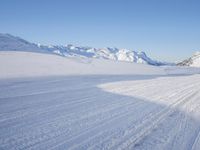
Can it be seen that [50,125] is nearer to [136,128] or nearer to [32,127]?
[32,127]

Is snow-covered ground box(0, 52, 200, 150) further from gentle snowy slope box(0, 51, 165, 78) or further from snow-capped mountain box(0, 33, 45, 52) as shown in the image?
snow-capped mountain box(0, 33, 45, 52)

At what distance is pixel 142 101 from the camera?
42.6 ft

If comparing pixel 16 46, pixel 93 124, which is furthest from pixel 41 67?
pixel 16 46

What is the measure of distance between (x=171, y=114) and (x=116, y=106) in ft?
6.89

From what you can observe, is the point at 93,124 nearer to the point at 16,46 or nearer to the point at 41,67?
the point at 41,67

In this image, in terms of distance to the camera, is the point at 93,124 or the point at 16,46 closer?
the point at 93,124

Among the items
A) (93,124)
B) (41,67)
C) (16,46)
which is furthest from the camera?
(16,46)

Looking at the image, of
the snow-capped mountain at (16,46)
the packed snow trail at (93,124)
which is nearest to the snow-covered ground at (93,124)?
the packed snow trail at (93,124)

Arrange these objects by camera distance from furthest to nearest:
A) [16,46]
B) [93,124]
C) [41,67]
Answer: [16,46] < [41,67] < [93,124]

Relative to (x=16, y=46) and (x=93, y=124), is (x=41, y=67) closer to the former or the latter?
(x=93, y=124)

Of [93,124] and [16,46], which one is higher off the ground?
[16,46]

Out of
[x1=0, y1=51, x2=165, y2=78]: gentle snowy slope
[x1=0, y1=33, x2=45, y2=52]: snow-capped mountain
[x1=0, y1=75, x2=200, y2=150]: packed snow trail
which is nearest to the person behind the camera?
[x1=0, y1=75, x2=200, y2=150]: packed snow trail

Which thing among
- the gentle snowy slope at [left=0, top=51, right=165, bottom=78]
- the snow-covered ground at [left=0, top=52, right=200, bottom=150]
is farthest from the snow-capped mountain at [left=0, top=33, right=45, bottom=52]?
the snow-covered ground at [left=0, top=52, right=200, bottom=150]

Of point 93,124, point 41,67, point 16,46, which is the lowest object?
point 93,124
